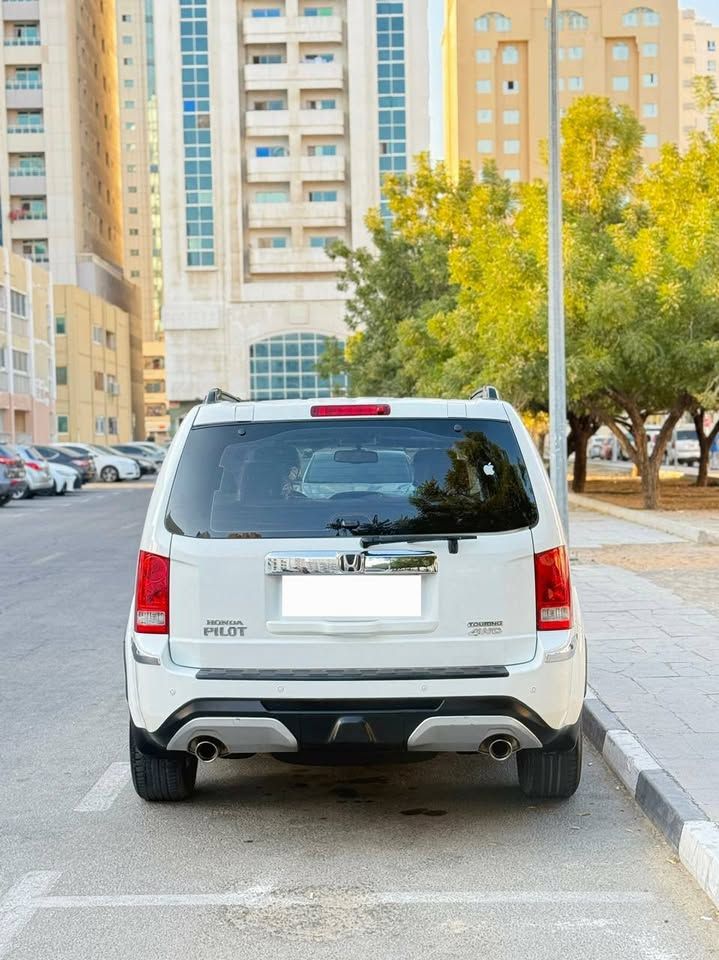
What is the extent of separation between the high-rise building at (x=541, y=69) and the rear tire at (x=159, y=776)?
113 meters

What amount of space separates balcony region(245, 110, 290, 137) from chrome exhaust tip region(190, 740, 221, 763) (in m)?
85.7

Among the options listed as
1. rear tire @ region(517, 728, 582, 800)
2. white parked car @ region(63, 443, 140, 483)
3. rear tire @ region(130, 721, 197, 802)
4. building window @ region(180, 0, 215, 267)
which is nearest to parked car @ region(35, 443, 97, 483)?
white parked car @ region(63, 443, 140, 483)

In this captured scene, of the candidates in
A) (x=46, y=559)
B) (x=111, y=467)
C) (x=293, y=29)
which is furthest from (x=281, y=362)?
(x=46, y=559)

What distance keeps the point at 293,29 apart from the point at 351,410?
88.0 m

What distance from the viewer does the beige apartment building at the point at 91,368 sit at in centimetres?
9012

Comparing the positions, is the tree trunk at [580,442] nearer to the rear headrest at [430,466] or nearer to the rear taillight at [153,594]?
the rear headrest at [430,466]

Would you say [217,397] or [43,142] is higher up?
[43,142]

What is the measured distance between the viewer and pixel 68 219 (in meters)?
96.6

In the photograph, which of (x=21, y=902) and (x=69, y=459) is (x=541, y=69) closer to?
(x=69, y=459)

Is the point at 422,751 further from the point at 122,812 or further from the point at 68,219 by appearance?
the point at 68,219

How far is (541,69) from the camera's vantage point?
377 feet

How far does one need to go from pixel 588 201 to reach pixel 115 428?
3206 inches

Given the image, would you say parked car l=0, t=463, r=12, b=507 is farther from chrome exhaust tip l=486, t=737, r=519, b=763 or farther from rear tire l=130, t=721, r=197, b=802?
chrome exhaust tip l=486, t=737, r=519, b=763

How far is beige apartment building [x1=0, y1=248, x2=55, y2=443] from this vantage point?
69812 millimetres
